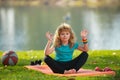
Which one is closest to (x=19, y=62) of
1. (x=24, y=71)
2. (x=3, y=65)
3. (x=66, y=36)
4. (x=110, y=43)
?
(x=3, y=65)

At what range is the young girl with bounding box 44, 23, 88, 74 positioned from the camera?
12.9 meters

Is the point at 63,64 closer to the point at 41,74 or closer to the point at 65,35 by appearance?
the point at 41,74

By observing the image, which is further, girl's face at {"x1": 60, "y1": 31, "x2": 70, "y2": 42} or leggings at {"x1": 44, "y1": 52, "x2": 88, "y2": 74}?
girl's face at {"x1": 60, "y1": 31, "x2": 70, "y2": 42}

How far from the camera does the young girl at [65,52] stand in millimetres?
12859

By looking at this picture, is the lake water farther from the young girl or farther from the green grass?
the young girl

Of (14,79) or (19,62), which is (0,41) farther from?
(14,79)

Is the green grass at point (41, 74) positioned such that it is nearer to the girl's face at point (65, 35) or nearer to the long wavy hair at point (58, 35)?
the long wavy hair at point (58, 35)

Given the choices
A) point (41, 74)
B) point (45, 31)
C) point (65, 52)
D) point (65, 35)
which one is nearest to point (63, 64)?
point (65, 52)

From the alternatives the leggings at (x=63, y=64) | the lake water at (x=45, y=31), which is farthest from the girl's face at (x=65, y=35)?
the lake water at (x=45, y=31)

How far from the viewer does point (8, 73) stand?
13188mm

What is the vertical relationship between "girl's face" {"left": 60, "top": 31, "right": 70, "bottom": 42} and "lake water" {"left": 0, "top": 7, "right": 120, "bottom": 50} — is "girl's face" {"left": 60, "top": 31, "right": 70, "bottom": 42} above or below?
above

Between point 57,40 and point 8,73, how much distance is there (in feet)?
5.90

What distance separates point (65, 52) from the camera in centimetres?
1317

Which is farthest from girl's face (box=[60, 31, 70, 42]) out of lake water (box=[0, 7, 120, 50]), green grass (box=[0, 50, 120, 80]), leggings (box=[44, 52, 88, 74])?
lake water (box=[0, 7, 120, 50])
